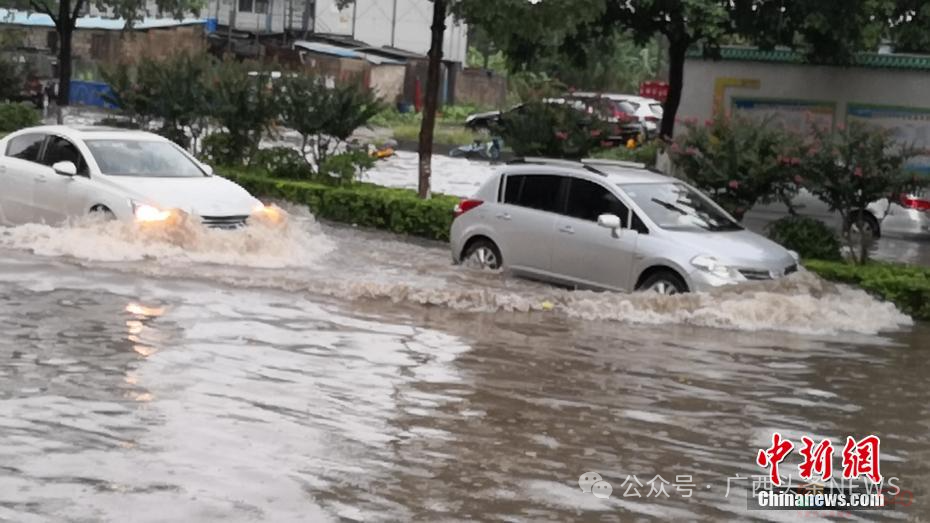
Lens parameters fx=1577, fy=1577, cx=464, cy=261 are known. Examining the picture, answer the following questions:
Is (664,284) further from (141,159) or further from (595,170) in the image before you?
(141,159)

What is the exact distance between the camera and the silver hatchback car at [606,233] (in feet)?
51.9

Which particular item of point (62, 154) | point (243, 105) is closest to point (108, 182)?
point (62, 154)

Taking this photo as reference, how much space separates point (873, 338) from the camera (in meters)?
15.4

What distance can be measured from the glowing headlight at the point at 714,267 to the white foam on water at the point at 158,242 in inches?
199

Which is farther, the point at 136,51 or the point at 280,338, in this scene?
the point at 136,51

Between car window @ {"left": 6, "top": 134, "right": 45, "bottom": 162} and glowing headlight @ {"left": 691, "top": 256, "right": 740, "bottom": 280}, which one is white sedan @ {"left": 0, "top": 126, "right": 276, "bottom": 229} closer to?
car window @ {"left": 6, "top": 134, "right": 45, "bottom": 162}

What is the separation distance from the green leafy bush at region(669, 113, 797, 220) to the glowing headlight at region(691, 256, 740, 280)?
4.30 metres

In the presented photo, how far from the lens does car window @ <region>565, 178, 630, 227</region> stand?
16547mm

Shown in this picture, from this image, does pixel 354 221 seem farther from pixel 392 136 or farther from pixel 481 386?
pixel 392 136

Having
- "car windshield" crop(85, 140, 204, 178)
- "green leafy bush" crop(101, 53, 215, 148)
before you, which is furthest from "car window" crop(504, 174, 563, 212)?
"green leafy bush" crop(101, 53, 215, 148)

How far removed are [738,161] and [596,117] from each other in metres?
5.52

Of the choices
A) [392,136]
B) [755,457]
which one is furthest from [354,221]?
[392,136]

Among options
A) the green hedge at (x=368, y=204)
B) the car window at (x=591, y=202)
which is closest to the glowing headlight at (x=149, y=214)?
the car window at (x=591, y=202)

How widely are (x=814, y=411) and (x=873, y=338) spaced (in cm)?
445
